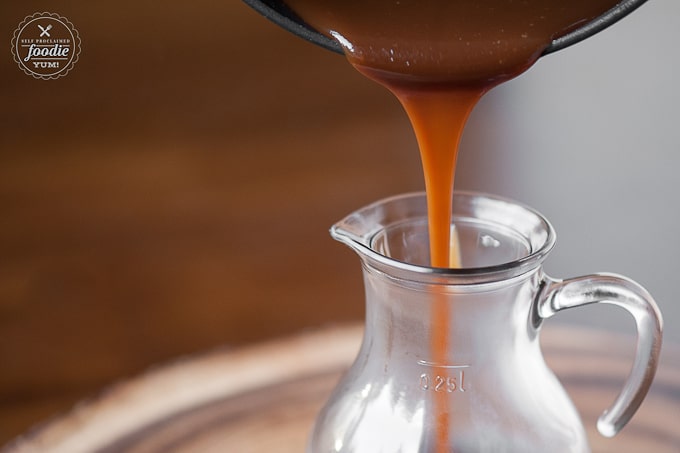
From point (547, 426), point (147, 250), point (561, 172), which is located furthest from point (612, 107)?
point (547, 426)

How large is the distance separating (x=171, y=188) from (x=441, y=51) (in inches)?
28.9

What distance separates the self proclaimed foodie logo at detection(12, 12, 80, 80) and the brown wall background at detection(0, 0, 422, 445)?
0.02 metres

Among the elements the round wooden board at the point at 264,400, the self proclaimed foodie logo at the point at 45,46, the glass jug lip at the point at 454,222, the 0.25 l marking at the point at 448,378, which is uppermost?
the self proclaimed foodie logo at the point at 45,46

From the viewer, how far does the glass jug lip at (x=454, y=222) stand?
0.59m

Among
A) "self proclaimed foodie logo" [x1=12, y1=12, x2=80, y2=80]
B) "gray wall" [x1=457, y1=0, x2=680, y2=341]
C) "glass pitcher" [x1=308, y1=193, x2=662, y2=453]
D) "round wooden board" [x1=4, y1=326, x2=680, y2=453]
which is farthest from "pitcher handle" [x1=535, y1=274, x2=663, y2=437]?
"self proclaimed foodie logo" [x1=12, y1=12, x2=80, y2=80]

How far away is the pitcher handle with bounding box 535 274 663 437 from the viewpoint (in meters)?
0.63

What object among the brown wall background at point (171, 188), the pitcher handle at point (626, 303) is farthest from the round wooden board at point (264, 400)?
the pitcher handle at point (626, 303)

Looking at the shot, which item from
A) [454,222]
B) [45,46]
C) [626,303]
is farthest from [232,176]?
[626,303]

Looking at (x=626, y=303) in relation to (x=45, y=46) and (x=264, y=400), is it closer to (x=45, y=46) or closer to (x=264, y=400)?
(x=264, y=400)

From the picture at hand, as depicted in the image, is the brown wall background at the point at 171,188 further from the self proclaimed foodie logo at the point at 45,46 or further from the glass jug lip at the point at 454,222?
the glass jug lip at the point at 454,222

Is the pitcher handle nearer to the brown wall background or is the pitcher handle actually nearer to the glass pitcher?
the glass pitcher

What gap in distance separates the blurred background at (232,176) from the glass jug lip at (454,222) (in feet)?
1.03

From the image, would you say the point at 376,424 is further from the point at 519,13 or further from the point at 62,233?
the point at 62,233

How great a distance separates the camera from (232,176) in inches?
50.4
